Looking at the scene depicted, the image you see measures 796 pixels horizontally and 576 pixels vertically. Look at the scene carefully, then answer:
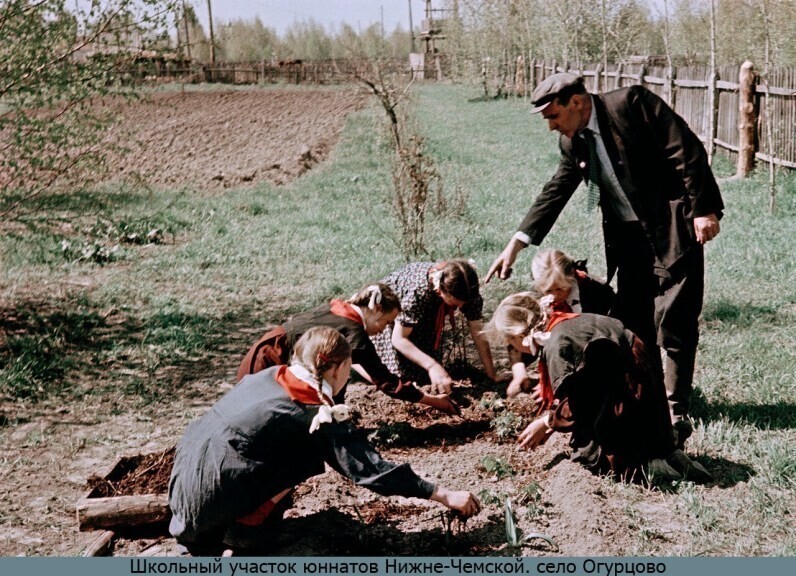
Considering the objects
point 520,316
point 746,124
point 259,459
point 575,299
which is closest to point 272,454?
point 259,459

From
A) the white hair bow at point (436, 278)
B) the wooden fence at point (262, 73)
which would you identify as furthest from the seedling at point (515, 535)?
the wooden fence at point (262, 73)

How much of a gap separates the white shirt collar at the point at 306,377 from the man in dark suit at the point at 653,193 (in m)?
1.82

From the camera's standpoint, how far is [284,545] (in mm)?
3482

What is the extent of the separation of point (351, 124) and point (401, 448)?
841 inches

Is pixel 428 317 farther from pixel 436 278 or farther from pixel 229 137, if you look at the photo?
pixel 229 137

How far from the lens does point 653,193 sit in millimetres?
4215

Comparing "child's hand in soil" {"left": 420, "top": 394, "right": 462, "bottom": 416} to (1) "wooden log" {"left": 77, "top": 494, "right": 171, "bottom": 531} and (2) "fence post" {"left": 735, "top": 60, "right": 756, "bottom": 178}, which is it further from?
(2) "fence post" {"left": 735, "top": 60, "right": 756, "bottom": 178}

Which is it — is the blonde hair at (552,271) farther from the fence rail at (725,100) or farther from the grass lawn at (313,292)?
the fence rail at (725,100)

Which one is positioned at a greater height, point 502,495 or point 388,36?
point 388,36

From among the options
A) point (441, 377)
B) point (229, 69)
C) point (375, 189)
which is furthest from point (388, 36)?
point (441, 377)

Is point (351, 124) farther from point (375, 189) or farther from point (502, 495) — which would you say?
point (502, 495)

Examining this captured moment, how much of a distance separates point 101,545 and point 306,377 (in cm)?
129

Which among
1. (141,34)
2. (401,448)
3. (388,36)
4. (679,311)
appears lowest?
(401,448)

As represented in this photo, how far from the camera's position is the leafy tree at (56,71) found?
6.50 m
